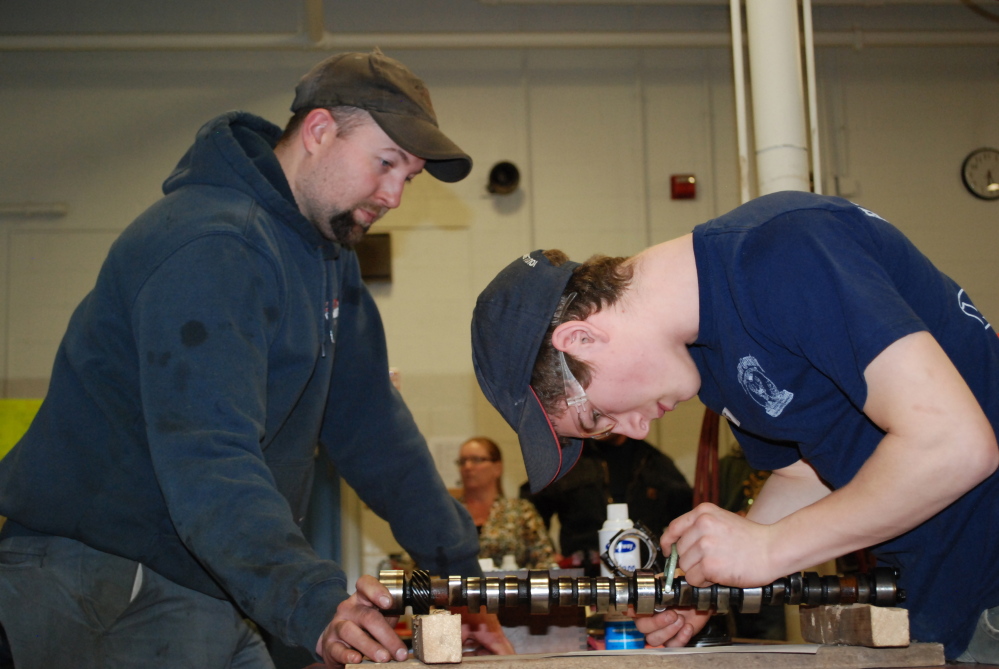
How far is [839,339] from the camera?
1.12 meters

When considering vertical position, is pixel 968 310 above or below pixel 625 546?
above

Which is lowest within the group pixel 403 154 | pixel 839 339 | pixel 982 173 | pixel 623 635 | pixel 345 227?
pixel 623 635

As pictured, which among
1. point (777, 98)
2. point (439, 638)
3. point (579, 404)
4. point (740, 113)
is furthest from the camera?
point (740, 113)

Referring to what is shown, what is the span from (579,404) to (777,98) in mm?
A: 2198

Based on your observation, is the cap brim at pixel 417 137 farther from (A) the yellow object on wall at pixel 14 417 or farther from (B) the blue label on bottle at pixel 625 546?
(A) the yellow object on wall at pixel 14 417

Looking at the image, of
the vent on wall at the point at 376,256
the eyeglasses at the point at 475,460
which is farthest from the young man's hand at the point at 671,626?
the vent on wall at the point at 376,256

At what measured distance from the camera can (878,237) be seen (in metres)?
1.22

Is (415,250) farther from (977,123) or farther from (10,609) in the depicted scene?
(10,609)

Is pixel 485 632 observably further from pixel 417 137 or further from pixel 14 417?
pixel 14 417

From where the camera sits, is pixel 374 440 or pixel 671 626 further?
pixel 374 440

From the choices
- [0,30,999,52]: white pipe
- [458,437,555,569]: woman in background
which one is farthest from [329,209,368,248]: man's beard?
[0,30,999,52]: white pipe

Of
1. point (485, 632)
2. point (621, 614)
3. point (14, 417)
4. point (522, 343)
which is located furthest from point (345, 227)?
point (14, 417)

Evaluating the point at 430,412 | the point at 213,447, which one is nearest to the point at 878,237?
the point at 213,447

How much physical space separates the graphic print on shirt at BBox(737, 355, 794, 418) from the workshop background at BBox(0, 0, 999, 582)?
4.67 metres
